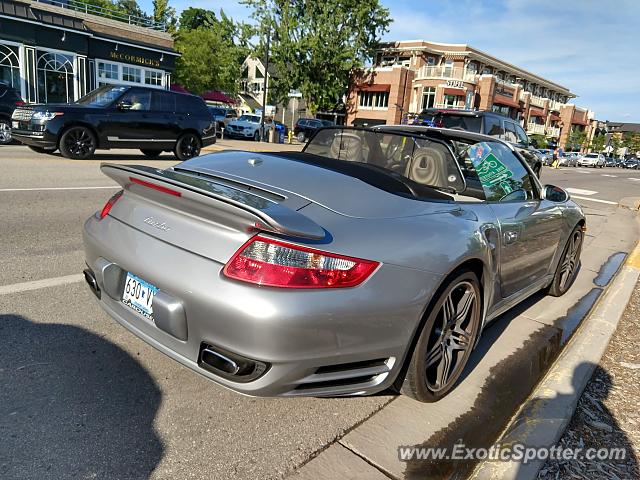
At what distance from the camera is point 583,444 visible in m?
2.54

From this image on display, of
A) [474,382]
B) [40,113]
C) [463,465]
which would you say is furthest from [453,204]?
[40,113]

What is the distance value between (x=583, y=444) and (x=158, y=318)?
2.27 metres

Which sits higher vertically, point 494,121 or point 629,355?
point 494,121

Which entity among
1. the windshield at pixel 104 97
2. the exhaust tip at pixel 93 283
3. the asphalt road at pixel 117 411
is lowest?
the asphalt road at pixel 117 411

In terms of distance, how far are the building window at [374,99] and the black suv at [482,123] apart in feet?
149

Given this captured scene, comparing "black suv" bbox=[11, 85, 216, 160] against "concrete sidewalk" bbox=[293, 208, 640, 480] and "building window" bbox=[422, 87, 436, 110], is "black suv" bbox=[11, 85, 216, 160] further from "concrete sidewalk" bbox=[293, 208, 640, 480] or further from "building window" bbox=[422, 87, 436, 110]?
"building window" bbox=[422, 87, 436, 110]

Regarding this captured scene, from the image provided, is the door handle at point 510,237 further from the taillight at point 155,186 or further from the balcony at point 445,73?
the balcony at point 445,73

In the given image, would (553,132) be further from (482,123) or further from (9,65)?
(482,123)

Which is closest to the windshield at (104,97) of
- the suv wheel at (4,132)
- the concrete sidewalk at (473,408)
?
the suv wheel at (4,132)

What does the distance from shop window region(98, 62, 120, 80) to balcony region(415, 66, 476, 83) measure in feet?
122

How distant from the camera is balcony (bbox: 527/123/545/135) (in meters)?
72.0

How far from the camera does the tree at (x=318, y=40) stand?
42.9 meters

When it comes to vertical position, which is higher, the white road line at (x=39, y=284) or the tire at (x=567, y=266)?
the tire at (x=567, y=266)

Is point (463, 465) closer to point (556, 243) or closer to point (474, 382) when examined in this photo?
point (474, 382)
